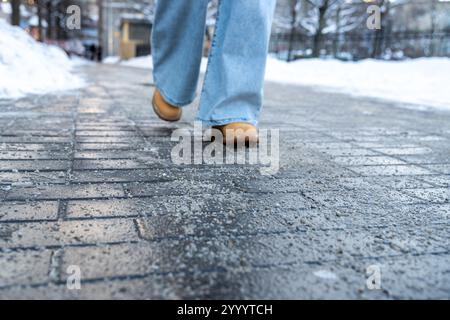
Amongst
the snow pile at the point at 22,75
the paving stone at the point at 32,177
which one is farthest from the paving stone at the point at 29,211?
the snow pile at the point at 22,75

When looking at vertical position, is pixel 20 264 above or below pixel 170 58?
below

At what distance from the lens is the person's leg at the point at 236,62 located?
7.49ft

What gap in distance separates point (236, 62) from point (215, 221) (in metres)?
1.19

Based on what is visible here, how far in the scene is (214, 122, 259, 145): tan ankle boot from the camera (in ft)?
7.58

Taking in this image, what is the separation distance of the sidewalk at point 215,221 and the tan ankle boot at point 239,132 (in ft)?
0.66

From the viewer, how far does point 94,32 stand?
69.2 metres

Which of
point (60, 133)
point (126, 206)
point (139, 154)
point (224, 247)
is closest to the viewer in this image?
point (224, 247)

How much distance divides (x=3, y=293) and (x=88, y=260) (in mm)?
187

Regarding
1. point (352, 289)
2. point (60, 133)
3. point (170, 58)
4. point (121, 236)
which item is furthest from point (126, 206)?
point (170, 58)

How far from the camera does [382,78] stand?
10.2m

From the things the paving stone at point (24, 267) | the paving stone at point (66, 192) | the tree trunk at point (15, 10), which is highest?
the tree trunk at point (15, 10)

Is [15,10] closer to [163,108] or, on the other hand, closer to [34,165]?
[163,108]

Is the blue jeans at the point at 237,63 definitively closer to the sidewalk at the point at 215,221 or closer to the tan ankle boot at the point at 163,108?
the sidewalk at the point at 215,221

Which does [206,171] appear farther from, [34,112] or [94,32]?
[94,32]
